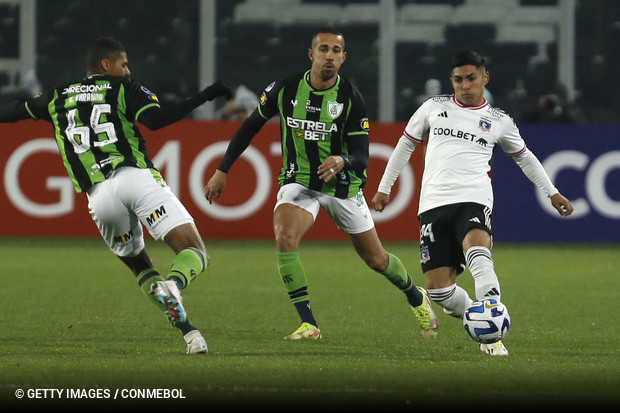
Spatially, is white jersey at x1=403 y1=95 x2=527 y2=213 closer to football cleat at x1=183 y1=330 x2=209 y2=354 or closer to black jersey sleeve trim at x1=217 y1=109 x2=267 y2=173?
black jersey sleeve trim at x1=217 y1=109 x2=267 y2=173

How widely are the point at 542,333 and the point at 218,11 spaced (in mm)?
12853

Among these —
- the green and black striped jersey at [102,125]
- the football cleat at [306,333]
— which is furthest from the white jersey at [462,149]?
the green and black striped jersey at [102,125]

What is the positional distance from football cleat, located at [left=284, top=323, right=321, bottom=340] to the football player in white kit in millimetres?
822

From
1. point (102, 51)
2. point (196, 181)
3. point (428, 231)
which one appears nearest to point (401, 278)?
point (428, 231)

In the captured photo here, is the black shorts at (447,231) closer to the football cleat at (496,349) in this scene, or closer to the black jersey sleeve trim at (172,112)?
the football cleat at (496,349)

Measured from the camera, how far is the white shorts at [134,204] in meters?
7.12

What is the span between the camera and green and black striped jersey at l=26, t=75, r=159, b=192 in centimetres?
724

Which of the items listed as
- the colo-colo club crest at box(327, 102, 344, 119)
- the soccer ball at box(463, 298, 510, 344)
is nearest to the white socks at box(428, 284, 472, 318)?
the soccer ball at box(463, 298, 510, 344)

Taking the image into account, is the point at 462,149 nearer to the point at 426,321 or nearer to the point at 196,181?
the point at 426,321

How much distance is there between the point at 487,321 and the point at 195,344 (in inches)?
65.6

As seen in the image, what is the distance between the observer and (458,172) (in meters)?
7.75

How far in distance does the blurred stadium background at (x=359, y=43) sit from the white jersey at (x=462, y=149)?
11716mm

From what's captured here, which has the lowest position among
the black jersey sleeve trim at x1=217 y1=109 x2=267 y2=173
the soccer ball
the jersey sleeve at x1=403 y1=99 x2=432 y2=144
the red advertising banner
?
the red advertising banner

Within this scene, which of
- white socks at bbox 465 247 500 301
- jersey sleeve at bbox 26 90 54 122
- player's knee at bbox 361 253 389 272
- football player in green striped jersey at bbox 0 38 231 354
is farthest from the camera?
player's knee at bbox 361 253 389 272
